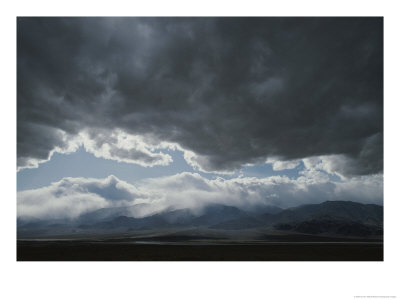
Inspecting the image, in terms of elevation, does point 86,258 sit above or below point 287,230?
above
